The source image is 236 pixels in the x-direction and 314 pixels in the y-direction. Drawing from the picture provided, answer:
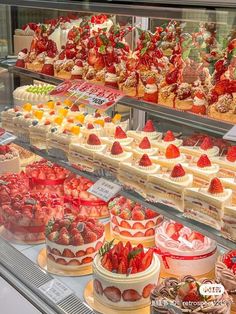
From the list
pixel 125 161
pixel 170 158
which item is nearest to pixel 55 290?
pixel 125 161

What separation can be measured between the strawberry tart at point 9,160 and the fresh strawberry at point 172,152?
1.15 metres

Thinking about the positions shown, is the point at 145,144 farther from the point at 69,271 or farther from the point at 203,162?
the point at 69,271

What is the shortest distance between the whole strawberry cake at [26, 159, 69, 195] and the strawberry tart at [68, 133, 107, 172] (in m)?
0.60

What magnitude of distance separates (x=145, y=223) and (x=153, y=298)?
0.55 m

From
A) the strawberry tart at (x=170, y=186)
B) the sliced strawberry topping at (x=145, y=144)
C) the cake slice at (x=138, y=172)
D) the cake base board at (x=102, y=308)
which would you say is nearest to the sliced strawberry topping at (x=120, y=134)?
the sliced strawberry topping at (x=145, y=144)

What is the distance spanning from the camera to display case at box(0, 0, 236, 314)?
1633 mm

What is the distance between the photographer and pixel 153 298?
1684 mm

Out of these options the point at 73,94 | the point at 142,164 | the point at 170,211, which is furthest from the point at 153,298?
the point at 73,94

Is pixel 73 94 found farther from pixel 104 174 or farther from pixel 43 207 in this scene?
pixel 43 207

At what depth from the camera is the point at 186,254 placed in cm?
194

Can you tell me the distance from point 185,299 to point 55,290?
57 centimetres

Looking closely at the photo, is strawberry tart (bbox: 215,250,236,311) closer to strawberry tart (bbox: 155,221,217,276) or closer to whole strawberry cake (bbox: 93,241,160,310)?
strawberry tart (bbox: 155,221,217,276)

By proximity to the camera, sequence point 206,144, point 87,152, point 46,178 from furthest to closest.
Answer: point 46,178 < point 87,152 < point 206,144

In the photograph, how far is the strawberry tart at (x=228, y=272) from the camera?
5.65 feet
